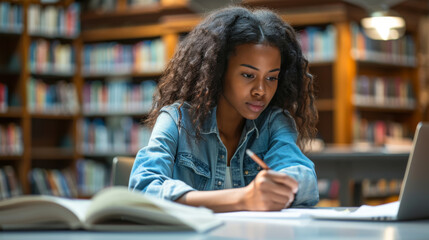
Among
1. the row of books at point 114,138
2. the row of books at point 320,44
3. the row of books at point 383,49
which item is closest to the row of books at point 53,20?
the row of books at point 114,138

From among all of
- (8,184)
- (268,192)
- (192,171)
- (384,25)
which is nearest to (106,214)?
(268,192)

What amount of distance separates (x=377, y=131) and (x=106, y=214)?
443cm

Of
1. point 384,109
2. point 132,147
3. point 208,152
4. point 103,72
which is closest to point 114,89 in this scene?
point 103,72

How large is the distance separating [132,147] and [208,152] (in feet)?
12.4

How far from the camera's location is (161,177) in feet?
4.11

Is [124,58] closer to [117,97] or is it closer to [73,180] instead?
[117,97]

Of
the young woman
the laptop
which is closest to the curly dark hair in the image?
the young woman

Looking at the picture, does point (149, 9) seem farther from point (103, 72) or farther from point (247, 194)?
point (247, 194)

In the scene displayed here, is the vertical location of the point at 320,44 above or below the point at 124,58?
above

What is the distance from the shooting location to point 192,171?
57.7 inches

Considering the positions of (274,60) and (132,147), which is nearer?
(274,60)

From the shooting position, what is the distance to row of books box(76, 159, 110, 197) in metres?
5.23

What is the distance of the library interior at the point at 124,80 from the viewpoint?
468cm

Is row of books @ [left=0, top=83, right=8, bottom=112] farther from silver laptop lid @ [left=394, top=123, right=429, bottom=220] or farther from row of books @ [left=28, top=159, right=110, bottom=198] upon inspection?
silver laptop lid @ [left=394, top=123, right=429, bottom=220]
